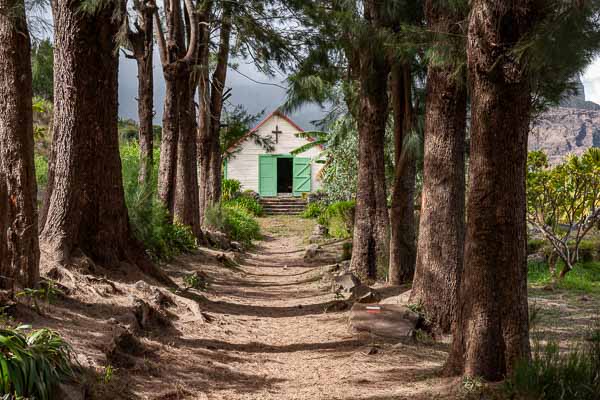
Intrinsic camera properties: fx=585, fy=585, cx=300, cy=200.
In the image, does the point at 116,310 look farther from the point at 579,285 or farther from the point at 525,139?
the point at 579,285

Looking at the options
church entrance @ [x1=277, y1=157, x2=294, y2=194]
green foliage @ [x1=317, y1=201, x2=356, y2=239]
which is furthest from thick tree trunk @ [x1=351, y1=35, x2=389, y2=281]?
church entrance @ [x1=277, y1=157, x2=294, y2=194]

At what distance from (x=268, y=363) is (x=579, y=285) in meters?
6.59

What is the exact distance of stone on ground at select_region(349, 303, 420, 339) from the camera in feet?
21.0

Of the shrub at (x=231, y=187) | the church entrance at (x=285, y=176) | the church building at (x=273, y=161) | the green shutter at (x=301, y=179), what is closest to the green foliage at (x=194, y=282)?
the shrub at (x=231, y=187)

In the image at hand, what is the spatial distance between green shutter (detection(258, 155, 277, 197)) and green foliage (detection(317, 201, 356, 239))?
10666 millimetres

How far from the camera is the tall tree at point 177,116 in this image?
1223cm

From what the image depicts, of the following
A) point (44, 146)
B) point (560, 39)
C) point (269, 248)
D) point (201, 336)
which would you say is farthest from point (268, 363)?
point (44, 146)

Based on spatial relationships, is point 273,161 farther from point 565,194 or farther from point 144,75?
point 565,194

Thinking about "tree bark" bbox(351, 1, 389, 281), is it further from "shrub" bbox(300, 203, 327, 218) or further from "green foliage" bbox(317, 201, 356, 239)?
"shrub" bbox(300, 203, 327, 218)

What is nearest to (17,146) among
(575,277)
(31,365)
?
(31,365)

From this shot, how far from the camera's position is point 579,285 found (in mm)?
9992

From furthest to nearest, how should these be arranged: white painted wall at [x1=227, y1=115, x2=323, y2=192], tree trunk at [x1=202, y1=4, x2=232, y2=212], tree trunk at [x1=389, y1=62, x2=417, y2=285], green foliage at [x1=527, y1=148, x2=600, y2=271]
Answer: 1. white painted wall at [x1=227, y1=115, x2=323, y2=192]
2. tree trunk at [x1=202, y1=4, x2=232, y2=212]
3. green foliage at [x1=527, y1=148, x2=600, y2=271]
4. tree trunk at [x1=389, y1=62, x2=417, y2=285]

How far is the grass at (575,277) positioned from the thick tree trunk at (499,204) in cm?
616

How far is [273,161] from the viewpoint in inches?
1323
